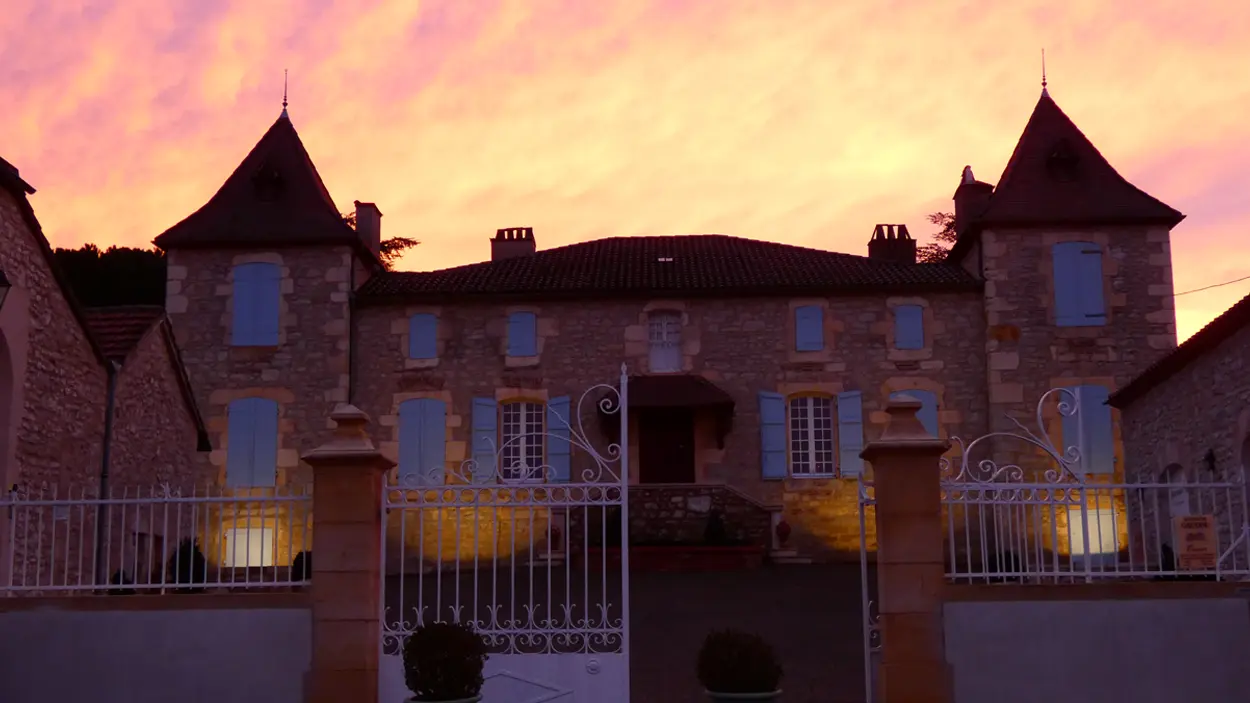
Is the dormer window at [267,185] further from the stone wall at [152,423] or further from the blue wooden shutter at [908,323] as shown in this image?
the blue wooden shutter at [908,323]

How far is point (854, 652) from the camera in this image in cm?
1238

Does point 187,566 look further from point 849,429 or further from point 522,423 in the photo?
point 849,429

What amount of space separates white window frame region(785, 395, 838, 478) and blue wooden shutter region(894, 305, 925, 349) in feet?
5.16

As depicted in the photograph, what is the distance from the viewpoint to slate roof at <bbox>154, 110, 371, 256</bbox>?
22.8 m

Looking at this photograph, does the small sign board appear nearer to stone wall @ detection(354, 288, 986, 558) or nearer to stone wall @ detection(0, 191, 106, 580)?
stone wall @ detection(0, 191, 106, 580)

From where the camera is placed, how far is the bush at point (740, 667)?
779 cm

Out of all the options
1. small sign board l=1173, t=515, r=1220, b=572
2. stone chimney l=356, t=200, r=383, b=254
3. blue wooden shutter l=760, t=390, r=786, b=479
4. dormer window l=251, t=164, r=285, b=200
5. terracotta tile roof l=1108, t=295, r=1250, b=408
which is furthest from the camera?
stone chimney l=356, t=200, r=383, b=254

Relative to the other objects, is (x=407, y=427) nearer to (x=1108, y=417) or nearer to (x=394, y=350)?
(x=394, y=350)

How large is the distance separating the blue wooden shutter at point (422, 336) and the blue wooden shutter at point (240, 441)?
110 inches

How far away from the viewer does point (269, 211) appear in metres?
23.4

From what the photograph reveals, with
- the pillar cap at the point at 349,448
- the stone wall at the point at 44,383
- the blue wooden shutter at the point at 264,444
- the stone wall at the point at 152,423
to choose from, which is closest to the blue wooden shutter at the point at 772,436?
the blue wooden shutter at the point at 264,444

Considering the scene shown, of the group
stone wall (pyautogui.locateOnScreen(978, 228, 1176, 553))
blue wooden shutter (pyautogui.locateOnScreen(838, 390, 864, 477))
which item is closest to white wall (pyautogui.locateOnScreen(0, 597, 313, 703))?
blue wooden shutter (pyautogui.locateOnScreen(838, 390, 864, 477))

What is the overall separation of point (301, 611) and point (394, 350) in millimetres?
14736

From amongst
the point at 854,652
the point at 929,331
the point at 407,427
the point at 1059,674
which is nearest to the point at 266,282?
the point at 407,427
